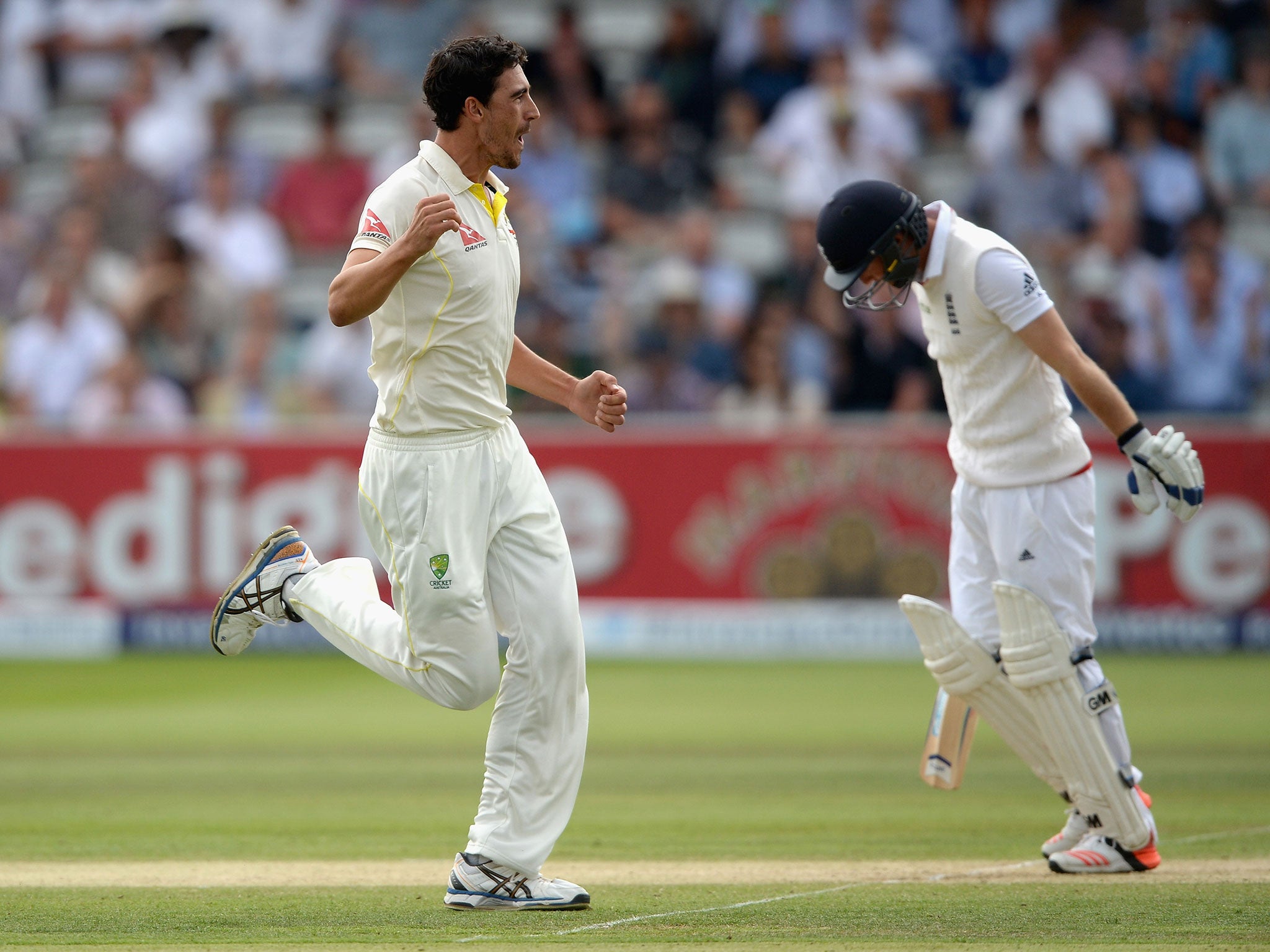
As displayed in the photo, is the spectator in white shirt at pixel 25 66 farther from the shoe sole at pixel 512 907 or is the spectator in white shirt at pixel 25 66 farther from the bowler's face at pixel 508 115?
the shoe sole at pixel 512 907

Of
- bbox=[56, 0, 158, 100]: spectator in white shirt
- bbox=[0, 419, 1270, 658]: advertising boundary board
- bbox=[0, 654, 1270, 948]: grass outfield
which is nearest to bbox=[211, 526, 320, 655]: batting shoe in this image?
bbox=[0, 654, 1270, 948]: grass outfield

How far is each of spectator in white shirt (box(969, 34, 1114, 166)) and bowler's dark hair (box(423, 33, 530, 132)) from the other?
1024 centimetres

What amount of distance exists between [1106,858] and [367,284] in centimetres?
285

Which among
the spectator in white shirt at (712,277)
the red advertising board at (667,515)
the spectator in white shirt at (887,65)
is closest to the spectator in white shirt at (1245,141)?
the spectator in white shirt at (887,65)

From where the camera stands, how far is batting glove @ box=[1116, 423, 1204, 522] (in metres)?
5.15

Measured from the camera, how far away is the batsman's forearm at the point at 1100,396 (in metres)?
5.13

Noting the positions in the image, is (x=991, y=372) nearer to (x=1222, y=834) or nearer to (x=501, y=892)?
(x=1222, y=834)

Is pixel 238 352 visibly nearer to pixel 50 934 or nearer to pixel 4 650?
pixel 4 650

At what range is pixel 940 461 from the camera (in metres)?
12.2

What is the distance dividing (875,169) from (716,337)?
223cm

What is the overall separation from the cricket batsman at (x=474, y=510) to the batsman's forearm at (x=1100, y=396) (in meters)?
1.38

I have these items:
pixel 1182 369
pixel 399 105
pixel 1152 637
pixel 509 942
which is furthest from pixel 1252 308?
pixel 509 942

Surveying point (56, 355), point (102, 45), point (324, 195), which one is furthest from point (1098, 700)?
point (102, 45)

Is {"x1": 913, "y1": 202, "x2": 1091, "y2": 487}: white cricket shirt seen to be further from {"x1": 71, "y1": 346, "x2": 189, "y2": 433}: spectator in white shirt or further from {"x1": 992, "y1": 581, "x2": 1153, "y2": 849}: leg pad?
{"x1": 71, "y1": 346, "x2": 189, "y2": 433}: spectator in white shirt
